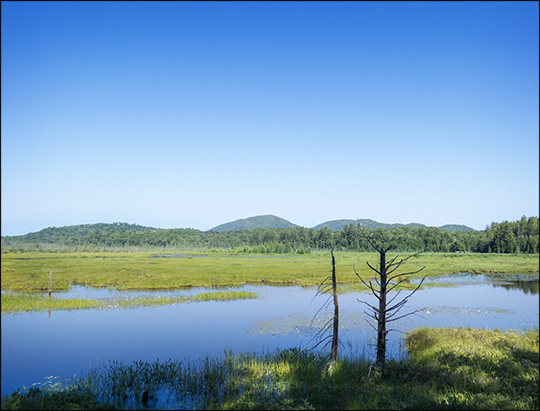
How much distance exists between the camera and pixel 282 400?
12.6m

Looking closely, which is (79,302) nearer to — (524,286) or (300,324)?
(300,324)

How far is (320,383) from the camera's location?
14.5 meters

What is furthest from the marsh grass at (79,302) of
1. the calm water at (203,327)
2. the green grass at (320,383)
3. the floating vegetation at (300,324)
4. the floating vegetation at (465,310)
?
the floating vegetation at (465,310)

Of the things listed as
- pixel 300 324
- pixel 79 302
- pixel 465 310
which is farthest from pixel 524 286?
pixel 79 302

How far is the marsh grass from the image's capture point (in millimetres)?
30628

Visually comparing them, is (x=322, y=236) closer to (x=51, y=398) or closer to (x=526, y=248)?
(x=526, y=248)

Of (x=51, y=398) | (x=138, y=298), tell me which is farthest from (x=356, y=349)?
(x=138, y=298)

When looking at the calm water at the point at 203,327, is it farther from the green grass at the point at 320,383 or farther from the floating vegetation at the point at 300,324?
the green grass at the point at 320,383

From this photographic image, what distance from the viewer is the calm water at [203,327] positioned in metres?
A: 19.5

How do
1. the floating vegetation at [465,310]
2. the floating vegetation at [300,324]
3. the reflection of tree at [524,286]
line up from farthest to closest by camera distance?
the reflection of tree at [524,286], the floating vegetation at [465,310], the floating vegetation at [300,324]

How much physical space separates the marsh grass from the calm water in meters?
1.68

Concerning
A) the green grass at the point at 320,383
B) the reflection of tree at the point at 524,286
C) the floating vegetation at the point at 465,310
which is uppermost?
the green grass at the point at 320,383

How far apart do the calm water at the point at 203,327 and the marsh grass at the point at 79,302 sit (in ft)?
5.52

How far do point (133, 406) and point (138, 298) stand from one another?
2562cm
